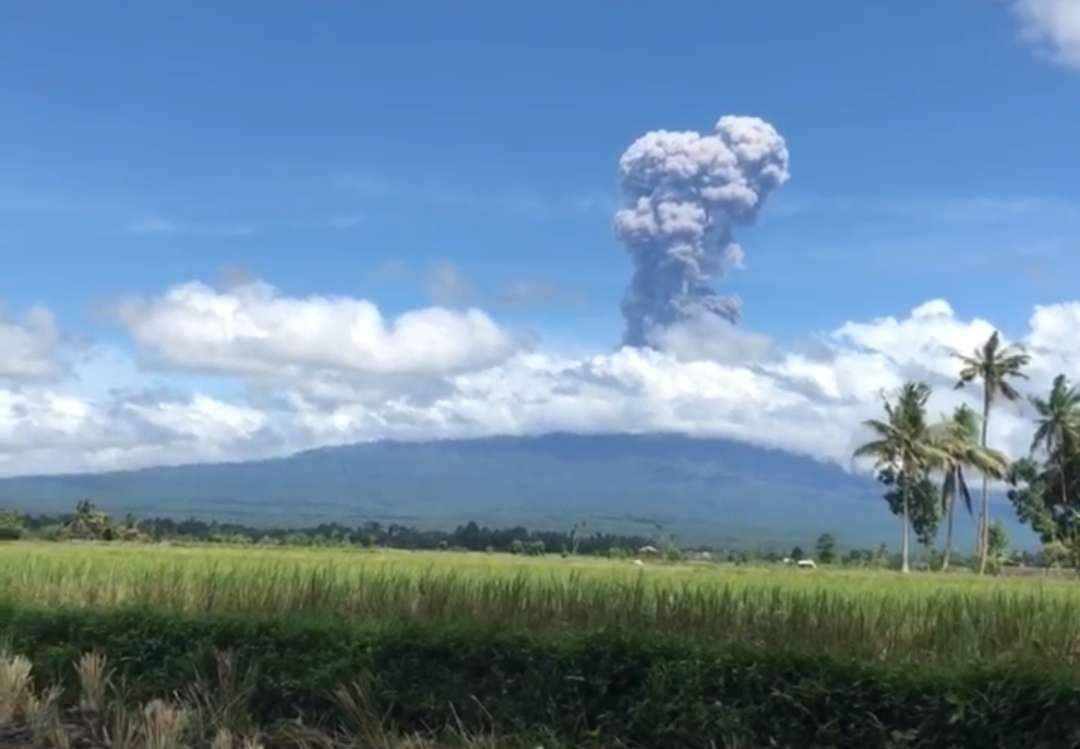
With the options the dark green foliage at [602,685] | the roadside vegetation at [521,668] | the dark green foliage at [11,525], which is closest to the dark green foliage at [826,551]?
the dark green foliage at [11,525]

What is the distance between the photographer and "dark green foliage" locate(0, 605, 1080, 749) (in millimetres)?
7043

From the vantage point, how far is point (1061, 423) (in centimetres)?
5134

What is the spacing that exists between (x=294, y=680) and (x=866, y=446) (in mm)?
45060

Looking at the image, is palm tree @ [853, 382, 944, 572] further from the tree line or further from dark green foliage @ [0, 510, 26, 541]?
dark green foliage @ [0, 510, 26, 541]

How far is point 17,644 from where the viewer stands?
1062 cm

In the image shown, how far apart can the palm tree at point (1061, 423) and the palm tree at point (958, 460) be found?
225cm

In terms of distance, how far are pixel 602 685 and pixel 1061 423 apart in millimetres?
47402

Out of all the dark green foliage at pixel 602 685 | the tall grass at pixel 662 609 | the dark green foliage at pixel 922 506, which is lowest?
the dark green foliage at pixel 602 685

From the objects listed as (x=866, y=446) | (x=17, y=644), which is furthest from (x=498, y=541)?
(x=17, y=644)

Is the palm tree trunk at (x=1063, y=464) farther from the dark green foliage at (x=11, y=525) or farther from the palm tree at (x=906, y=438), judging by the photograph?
the dark green foliage at (x=11, y=525)

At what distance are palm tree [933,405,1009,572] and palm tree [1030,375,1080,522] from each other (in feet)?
7.39

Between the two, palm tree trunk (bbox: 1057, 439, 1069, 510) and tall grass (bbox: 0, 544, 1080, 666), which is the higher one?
palm tree trunk (bbox: 1057, 439, 1069, 510)

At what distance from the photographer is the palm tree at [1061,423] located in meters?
51.1

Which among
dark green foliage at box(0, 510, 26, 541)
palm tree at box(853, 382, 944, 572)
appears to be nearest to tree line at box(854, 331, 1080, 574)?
palm tree at box(853, 382, 944, 572)
